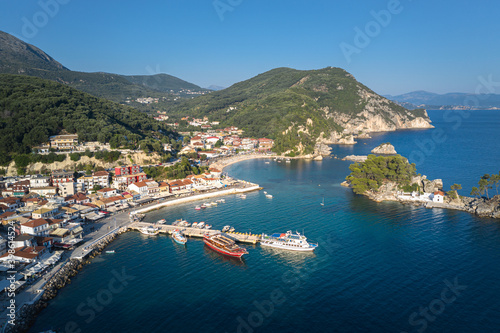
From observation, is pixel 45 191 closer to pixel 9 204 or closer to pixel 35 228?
pixel 9 204

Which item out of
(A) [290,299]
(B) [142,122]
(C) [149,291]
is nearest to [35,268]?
(C) [149,291]

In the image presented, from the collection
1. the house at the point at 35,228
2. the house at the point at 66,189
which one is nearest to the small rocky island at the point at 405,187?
the house at the point at 35,228

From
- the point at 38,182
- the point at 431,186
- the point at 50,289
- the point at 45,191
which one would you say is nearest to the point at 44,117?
the point at 38,182

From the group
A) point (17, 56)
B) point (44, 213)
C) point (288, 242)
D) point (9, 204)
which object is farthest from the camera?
point (17, 56)

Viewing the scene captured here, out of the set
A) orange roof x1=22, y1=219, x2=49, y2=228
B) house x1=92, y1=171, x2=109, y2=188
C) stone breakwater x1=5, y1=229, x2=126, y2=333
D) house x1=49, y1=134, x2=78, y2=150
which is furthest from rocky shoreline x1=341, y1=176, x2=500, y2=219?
Result: house x1=49, y1=134, x2=78, y2=150

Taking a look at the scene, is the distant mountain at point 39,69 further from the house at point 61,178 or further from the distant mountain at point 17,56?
the house at point 61,178

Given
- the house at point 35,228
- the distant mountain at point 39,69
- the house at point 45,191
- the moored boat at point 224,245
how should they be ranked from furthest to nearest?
the distant mountain at point 39,69 < the house at point 45,191 < the house at point 35,228 < the moored boat at point 224,245
